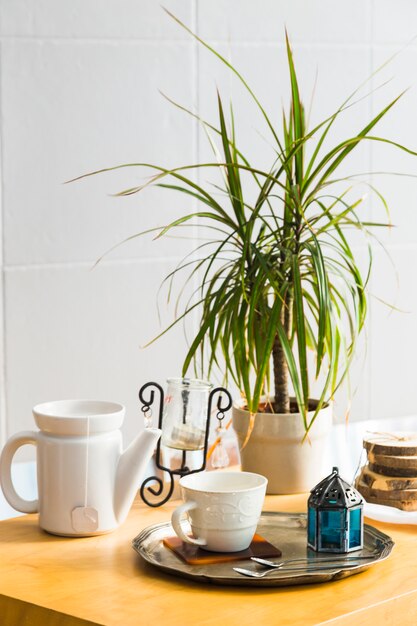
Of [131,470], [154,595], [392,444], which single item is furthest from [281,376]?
[154,595]

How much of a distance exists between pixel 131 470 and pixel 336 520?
0.35 meters

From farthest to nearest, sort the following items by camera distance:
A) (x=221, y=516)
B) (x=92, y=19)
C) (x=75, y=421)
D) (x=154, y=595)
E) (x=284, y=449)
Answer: (x=92, y=19) → (x=284, y=449) → (x=75, y=421) → (x=221, y=516) → (x=154, y=595)

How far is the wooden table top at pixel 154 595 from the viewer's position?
1.30 meters

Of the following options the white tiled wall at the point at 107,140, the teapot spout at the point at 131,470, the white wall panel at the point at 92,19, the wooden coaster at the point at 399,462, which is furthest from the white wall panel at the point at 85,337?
the wooden coaster at the point at 399,462

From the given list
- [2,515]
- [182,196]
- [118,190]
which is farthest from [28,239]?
[2,515]

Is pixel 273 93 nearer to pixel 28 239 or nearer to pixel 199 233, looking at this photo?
pixel 199 233

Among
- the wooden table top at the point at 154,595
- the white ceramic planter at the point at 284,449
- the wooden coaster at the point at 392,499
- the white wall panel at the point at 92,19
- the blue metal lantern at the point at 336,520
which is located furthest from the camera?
the white wall panel at the point at 92,19

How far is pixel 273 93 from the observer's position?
2.88 metres

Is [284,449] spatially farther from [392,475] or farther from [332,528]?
[332,528]

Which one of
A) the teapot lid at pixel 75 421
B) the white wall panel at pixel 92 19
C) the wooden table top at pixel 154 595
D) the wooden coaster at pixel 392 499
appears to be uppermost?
the white wall panel at pixel 92 19

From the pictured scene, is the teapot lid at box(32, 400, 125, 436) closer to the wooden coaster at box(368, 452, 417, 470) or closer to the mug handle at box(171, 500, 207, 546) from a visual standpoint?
the mug handle at box(171, 500, 207, 546)

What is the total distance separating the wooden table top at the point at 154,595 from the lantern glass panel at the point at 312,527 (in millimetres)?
106

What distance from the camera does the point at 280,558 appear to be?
1.51 m

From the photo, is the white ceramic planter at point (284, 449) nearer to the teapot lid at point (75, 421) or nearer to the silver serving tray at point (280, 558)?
the silver serving tray at point (280, 558)
